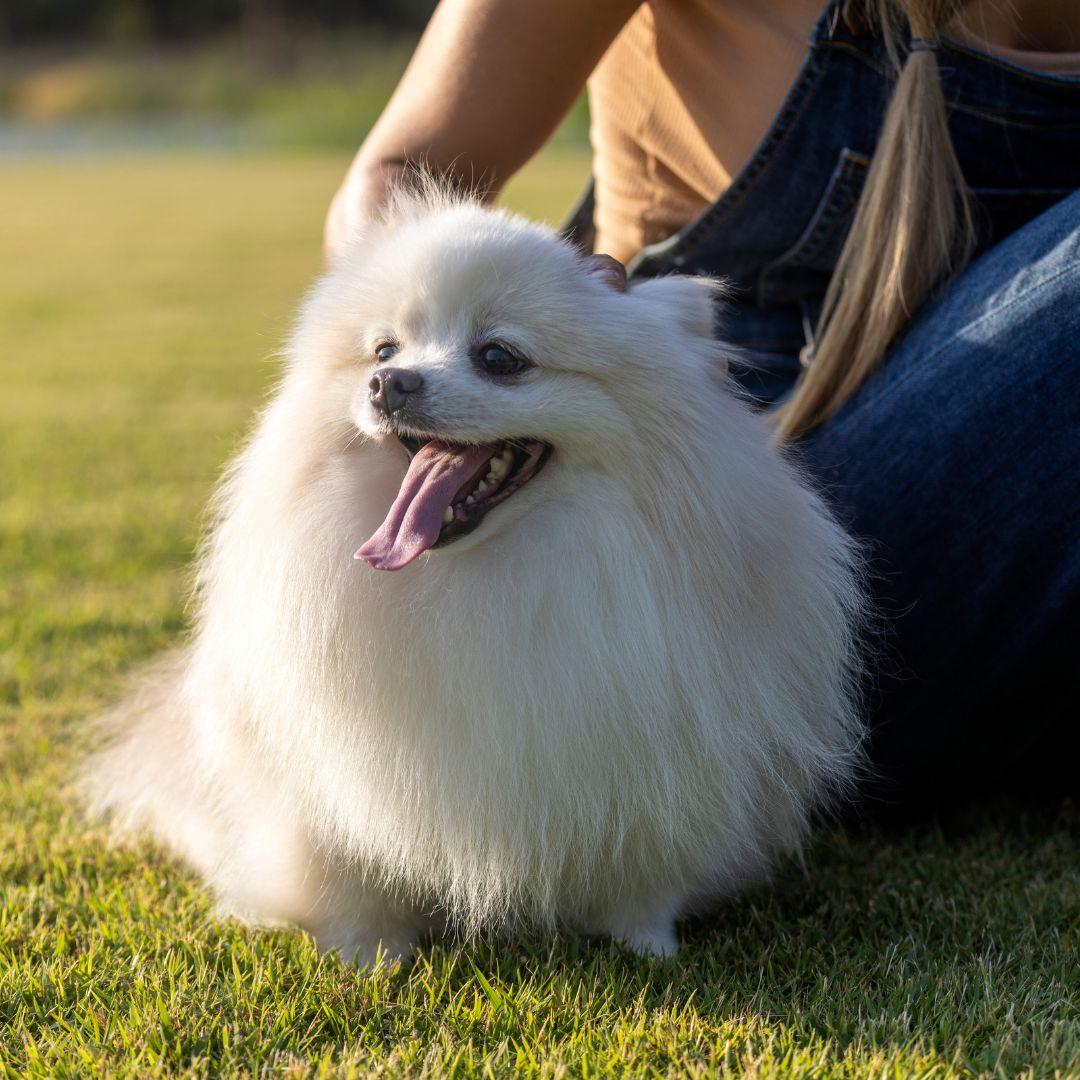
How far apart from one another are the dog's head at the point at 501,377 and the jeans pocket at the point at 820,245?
1.88 ft

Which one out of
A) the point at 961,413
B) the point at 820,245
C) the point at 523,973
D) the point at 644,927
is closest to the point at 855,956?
the point at 644,927

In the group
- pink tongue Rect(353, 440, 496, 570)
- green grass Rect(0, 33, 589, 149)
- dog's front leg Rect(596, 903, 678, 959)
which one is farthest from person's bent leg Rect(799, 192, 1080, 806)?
green grass Rect(0, 33, 589, 149)

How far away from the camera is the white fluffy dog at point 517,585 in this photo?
1493mm

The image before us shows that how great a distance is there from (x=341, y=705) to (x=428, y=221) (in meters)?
0.59

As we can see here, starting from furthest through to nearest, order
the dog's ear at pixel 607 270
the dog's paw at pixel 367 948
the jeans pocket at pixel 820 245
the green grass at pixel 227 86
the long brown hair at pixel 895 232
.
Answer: the green grass at pixel 227 86, the jeans pocket at pixel 820 245, the long brown hair at pixel 895 232, the dog's paw at pixel 367 948, the dog's ear at pixel 607 270

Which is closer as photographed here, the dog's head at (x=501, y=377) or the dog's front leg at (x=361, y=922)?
the dog's head at (x=501, y=377)

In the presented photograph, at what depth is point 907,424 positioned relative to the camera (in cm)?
191

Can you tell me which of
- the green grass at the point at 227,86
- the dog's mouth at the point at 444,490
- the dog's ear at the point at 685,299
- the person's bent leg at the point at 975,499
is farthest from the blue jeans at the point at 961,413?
the green grass at the point at 227,86

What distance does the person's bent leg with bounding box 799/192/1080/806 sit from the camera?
183 cm

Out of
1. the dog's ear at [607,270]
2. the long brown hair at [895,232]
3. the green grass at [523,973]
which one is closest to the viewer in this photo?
the green grass at [523,973]

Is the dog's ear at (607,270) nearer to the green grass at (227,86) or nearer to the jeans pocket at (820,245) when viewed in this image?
the jeans pocket at (820,245)

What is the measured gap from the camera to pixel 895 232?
1877mm

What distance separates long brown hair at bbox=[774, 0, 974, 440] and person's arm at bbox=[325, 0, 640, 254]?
1.29ft

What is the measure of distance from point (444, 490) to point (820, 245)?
0.89 m
